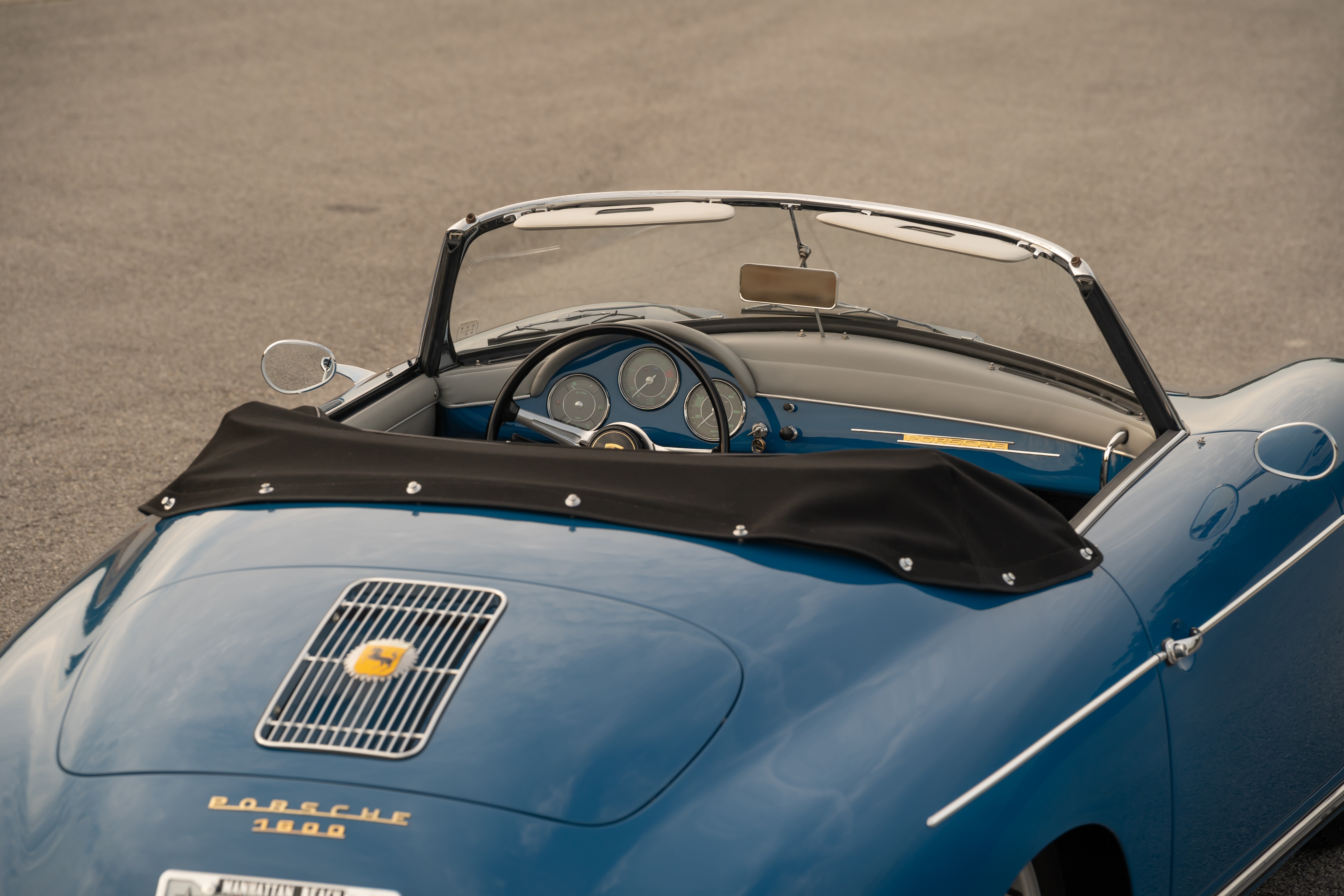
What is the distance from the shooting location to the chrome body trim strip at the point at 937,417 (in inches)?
118

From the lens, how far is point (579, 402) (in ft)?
11.2

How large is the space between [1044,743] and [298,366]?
231 centimetres

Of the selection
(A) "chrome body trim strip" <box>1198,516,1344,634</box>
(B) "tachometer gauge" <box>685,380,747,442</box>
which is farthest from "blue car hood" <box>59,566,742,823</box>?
(B) "tachometer gauge" <box>685,380,747,442</box>

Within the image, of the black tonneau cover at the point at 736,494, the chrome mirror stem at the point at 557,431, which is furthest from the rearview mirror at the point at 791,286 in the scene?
the black tonneau cover at the point at 736,494

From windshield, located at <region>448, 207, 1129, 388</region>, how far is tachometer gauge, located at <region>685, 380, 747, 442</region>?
0.25 m

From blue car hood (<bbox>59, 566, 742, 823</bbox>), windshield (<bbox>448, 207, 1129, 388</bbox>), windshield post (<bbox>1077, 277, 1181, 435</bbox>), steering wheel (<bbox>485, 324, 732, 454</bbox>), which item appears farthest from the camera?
windshield (<bbox>448, 207, 1129, 388</bbox>)

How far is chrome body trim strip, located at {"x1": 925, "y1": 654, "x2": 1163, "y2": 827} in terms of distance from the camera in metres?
1.87

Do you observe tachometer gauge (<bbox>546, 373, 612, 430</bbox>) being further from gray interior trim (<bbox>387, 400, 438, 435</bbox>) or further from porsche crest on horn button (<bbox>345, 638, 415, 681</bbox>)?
porsche crest on horn button (<bbox>345, 638, 415, 681</bbox>)

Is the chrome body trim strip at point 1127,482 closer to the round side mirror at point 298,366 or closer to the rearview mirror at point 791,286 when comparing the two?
the rearview mirror at point 791,286

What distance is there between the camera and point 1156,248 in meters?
7.70

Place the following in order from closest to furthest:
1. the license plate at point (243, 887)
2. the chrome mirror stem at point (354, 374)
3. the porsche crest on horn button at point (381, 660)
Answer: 1. the license plate at point (243, 887)
2. the porsche crest on horn button at point (381, 660)
3. the chrome mirror stem at point (354, 374)

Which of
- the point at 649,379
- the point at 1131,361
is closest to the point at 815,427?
the point at 649,379

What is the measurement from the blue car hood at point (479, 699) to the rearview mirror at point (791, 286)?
4.80 feet

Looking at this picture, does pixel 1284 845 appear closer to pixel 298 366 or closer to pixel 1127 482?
pixel 1127 482
